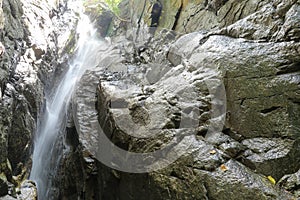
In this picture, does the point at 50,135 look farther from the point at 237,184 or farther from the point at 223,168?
the point at 237,184

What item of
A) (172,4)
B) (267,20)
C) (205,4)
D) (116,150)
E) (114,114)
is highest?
(172,4)

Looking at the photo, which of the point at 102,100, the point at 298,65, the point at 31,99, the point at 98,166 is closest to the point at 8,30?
the point at 31,99

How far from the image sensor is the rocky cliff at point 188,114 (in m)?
5.08

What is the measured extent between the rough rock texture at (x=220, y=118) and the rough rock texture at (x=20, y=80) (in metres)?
2.67

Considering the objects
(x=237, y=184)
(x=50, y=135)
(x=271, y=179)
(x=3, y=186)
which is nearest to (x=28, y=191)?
(x=3, y=186)

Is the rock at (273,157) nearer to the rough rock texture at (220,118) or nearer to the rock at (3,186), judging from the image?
the rough rock texture at (220,118)

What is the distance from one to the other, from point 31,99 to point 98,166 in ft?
14.5

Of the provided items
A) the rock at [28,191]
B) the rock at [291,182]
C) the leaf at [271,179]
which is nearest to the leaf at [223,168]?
the leaf at [271,179]

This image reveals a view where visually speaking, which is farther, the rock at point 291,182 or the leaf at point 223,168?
the leaf at point 223,168

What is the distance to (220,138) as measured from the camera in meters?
5.67

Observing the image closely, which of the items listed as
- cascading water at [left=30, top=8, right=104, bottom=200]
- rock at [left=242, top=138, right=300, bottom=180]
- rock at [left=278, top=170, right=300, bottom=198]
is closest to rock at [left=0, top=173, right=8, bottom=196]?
cascading water at [left=30, top=8, right=104, bottom=200]

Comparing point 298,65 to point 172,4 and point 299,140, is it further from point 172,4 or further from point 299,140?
point 172,4

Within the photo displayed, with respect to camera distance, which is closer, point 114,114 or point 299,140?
point 299,140

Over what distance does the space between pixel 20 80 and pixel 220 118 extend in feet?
26.2
